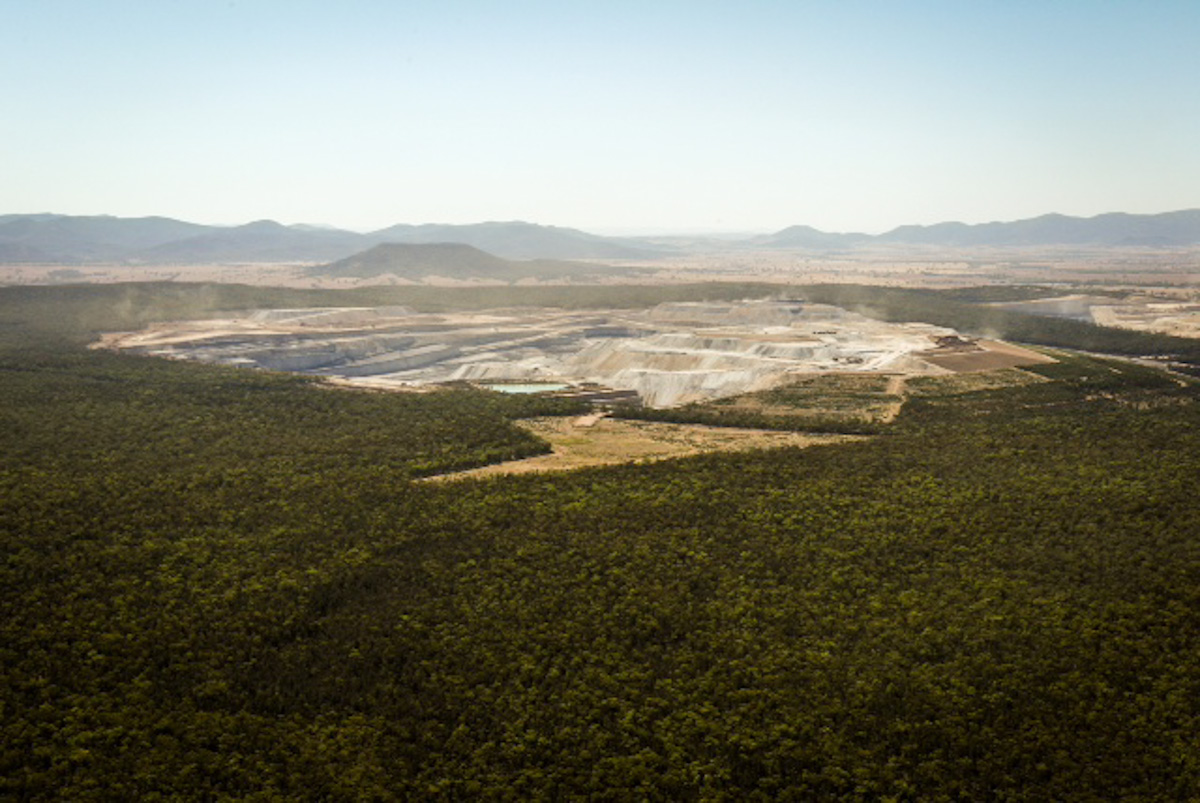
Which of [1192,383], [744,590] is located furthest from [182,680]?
[1192,383]

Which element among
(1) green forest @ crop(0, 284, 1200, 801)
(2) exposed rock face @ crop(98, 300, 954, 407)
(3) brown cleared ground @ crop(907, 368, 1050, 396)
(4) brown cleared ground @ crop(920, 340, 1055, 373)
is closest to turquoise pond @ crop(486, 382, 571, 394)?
(2) exposed rock face @ crop(98, 300, 954, 407)

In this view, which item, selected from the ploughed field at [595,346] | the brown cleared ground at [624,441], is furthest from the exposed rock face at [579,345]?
the brown cleared ground at [624,441]

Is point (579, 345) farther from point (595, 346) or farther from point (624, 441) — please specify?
point (624, 441)

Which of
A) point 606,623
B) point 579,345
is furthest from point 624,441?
point 579,345

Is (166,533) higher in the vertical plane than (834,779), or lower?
higher

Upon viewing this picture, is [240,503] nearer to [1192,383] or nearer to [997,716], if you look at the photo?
[997,716]
